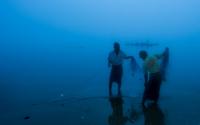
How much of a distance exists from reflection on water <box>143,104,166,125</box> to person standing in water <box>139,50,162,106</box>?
334mm

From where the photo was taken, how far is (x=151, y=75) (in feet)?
34.8

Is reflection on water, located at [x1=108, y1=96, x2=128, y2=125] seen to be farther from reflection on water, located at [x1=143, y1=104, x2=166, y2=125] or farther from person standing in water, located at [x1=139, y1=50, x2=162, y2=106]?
person standing in water, located at [x1=139, y1=50, x2=162, y2=106]

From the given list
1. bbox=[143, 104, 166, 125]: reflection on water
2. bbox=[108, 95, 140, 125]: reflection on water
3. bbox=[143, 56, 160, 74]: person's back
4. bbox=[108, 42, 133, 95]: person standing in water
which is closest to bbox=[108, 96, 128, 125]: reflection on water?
bbox=[108, 95, 140, 125]: reflection on water

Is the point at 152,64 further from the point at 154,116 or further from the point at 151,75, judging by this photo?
the point at 154,116

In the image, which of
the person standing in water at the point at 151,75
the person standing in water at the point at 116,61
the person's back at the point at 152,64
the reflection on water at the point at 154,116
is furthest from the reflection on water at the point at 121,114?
the person's back at the point at 152,64

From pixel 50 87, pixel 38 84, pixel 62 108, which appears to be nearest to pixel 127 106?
pixel 62 108

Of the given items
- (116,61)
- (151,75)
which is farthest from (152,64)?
(116,61)

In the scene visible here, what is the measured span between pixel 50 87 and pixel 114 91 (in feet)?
8.56

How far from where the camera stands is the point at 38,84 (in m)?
15.0

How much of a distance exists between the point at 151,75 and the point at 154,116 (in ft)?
4.01

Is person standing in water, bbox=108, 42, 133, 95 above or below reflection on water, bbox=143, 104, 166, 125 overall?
above

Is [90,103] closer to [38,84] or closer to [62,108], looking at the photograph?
[62,108]

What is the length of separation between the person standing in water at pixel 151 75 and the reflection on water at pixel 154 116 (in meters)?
0.33

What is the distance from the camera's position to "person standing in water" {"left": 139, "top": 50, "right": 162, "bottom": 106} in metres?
10.4
